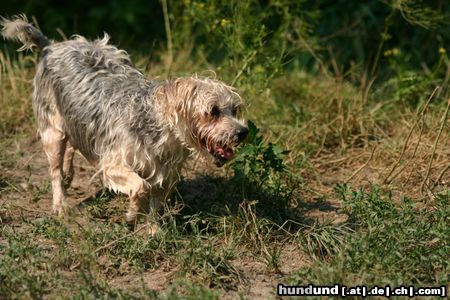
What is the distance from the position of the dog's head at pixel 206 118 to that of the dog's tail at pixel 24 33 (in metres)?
1.45

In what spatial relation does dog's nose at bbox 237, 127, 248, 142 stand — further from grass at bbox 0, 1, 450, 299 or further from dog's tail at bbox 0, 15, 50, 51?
dog's tail at bbox 0, 15, 50, 51

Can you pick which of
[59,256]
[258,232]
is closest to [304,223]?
[258,232]

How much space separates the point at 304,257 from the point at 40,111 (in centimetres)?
250

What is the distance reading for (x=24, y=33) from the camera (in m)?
6.33

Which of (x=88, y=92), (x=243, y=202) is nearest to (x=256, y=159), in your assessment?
(x=243, y=202)

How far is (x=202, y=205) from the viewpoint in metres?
6.17

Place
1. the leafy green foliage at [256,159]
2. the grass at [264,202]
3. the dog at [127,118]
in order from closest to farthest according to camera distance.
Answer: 1. the grass at [264,202]
2. the dog at [127,118]
3. the leafy green foliage at [256,159]

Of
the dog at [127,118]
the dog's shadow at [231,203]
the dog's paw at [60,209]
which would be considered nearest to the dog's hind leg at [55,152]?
the dog at [127,118]

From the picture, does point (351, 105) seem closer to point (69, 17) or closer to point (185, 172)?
point (185, 172)

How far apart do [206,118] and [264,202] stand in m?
0.88

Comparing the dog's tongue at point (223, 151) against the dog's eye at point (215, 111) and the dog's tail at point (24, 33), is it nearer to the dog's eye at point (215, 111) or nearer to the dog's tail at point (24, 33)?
the dog's eye at point (215, 111)

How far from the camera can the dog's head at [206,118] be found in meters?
5.43

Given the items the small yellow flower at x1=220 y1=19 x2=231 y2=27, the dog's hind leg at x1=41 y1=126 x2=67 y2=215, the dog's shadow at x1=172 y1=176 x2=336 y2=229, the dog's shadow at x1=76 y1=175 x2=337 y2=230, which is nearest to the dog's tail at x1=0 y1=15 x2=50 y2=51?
the dog's hind leg at x1=41 y1=126 x2=67 y2=215

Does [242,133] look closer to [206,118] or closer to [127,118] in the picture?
[206,118]
